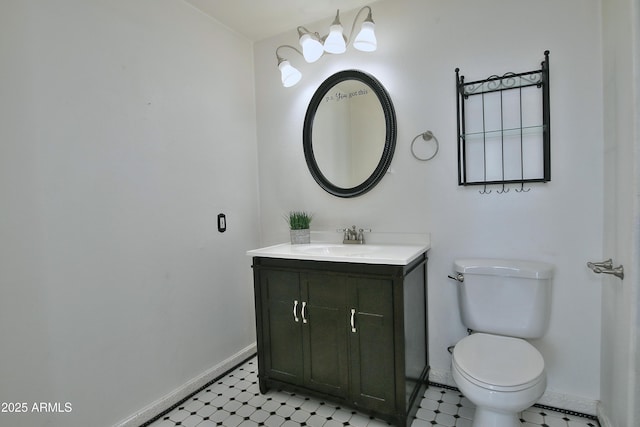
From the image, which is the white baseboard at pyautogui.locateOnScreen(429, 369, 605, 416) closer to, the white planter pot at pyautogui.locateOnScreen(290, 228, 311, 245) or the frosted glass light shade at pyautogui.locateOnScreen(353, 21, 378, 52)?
the white planter pot at pyautogui.locateOnScreen(290, 228, 311, 245)

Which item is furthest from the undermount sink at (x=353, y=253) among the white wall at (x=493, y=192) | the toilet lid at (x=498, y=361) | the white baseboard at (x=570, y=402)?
the white baseboard at (x=570, y=402)

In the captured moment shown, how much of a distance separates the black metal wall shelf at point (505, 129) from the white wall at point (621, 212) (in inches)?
10.1

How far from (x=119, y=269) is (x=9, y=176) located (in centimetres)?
61

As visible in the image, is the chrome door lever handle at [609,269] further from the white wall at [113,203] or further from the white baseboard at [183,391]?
the white baseboard at [183,391]

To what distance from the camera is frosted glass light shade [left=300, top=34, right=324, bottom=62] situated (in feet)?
6.56

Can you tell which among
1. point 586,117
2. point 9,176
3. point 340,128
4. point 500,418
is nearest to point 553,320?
point 500,418

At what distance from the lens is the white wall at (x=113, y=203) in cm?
134

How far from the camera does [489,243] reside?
183 cm

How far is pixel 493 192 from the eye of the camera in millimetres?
1808

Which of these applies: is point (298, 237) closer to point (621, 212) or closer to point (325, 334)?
point (325, 334)

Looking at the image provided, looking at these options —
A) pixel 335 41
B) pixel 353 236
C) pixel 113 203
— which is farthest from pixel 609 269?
pixel 113 203

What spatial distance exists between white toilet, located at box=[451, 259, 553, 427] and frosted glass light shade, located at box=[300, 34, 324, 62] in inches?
59.7

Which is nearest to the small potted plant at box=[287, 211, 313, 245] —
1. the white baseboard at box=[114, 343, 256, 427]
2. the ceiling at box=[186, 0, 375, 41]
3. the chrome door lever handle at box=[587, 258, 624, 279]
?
the white baseboard at box=[114, 343, 256, 427]

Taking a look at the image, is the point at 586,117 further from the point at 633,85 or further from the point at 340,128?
the point at 340,128
